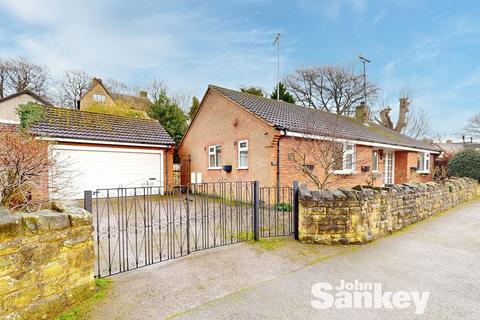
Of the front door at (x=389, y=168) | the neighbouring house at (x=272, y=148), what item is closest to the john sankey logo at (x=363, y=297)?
the neighbouring house at (x=272, y=148)

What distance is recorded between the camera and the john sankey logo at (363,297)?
2.93 meters

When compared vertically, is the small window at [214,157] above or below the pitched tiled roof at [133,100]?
below

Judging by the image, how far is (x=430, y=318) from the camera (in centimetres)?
Answer: 266

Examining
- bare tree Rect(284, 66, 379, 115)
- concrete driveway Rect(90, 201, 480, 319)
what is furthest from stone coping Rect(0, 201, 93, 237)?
bare tree Rect(284, 66, 379, 115)

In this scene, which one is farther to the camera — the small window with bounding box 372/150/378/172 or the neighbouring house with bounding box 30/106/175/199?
the small window with bounding box 372/150/378/172

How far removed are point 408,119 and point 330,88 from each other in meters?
9.07

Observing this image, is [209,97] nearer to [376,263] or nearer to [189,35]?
[189,35]

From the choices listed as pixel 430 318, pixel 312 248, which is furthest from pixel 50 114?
pixel 430 318

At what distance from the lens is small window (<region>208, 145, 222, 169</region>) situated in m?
12.9

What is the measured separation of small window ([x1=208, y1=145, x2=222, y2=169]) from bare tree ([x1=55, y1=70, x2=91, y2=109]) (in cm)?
2435

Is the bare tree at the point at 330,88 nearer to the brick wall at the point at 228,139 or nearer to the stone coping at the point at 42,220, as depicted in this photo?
the brick wall at the point at 228,139

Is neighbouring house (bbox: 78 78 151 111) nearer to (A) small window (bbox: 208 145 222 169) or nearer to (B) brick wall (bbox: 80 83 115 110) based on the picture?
(B) brick wall (bbox: 80 83 115 110)

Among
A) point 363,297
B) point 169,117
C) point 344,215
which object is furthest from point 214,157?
point 363,297

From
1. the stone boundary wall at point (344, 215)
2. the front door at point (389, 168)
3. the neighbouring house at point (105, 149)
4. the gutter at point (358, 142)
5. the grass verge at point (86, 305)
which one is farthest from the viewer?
the front door at point (389, 168)
